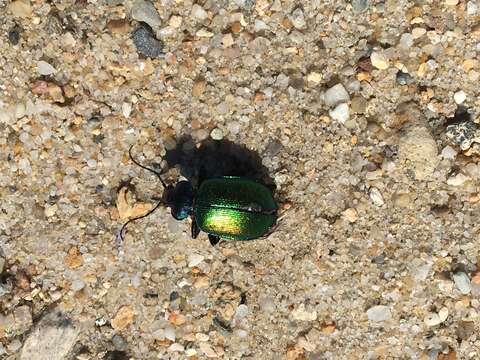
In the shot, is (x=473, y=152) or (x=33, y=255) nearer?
(x=473, y=152)

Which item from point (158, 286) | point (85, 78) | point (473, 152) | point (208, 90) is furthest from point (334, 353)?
point (85, 78)

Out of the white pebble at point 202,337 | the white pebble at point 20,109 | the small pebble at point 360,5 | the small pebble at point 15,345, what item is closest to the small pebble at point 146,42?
the white pebble at point 20,109

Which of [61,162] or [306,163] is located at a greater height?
[306,163]

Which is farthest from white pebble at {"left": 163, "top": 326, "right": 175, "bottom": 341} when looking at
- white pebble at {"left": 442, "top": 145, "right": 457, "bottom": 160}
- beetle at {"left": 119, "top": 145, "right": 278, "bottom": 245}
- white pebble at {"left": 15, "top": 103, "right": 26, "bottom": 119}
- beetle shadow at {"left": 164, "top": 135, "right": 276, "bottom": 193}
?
white pebble at {"left": 442, "top": 145, "right": 457, "bottom": 160}

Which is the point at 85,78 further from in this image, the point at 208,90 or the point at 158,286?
the point at 158,286

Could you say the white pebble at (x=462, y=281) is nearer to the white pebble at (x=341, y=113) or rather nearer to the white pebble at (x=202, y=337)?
the white pebble at (x=341, y=113)

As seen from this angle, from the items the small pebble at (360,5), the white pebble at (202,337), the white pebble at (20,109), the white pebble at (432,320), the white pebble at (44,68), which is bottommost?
the white pebble at (202,337)
